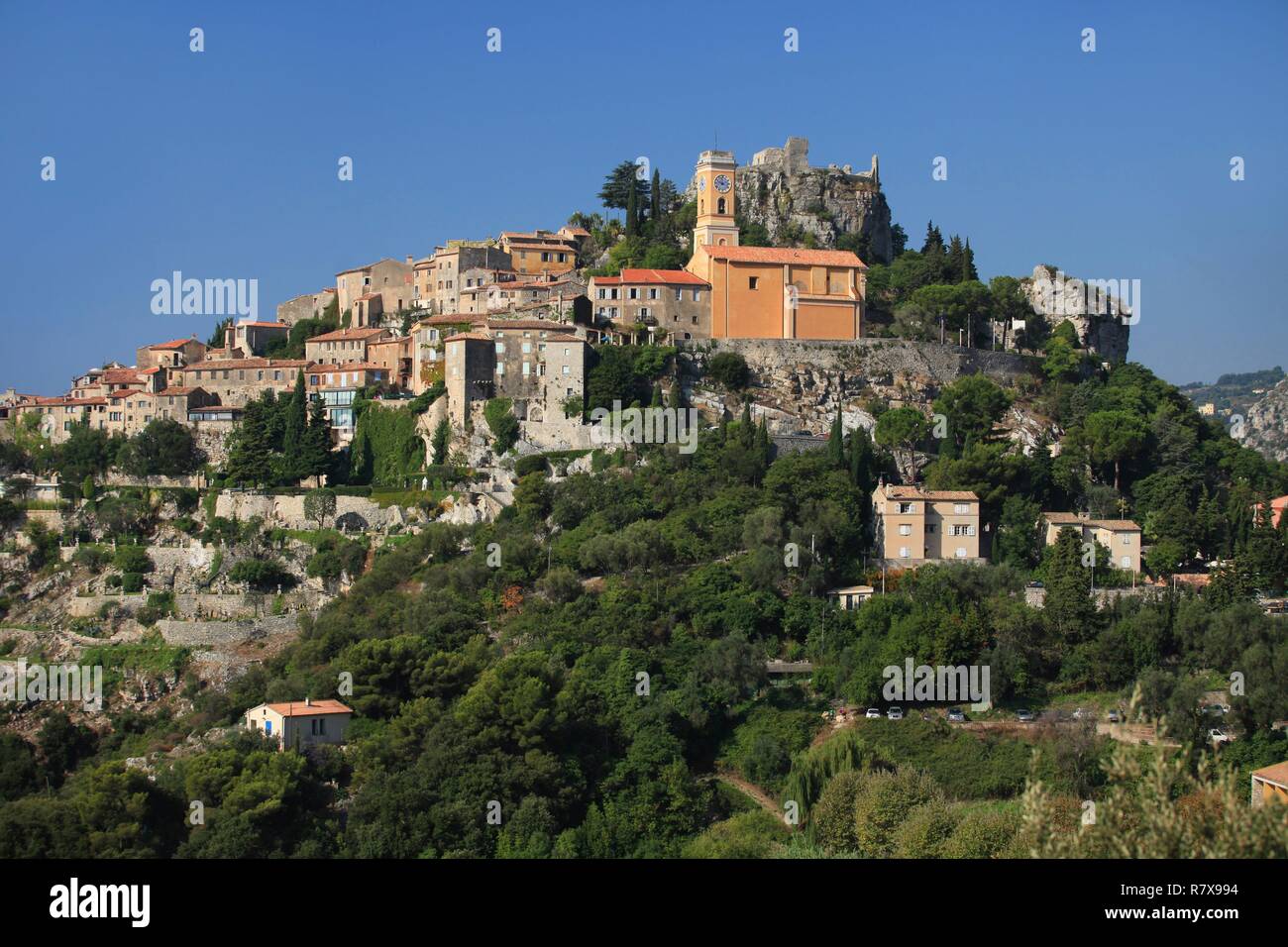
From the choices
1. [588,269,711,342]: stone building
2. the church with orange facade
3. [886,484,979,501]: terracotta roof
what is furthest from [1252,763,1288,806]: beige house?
[588,269,711,342]: stone building

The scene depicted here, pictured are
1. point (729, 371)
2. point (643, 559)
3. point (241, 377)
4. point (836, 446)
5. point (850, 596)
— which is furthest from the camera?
point (241, 377)

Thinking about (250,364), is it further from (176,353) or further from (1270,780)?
(1270,780)

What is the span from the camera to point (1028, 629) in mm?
41469

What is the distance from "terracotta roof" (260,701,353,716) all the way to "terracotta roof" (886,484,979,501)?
16.9 metres

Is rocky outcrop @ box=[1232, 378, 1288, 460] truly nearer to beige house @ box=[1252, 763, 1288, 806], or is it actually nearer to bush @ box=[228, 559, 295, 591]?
bush @ box=[228, 559, 295, 591]

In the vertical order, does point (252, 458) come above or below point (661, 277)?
below

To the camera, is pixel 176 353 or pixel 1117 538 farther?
pixel 176 353

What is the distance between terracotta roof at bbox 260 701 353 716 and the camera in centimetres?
3912

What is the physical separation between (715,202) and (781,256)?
5.42m

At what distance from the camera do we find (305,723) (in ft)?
128

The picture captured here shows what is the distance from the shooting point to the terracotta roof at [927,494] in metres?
46.9

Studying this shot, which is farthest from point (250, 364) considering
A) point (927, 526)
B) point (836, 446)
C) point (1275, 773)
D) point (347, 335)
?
point (1275, 773)

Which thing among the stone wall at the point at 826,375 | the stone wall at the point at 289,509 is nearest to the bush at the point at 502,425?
the stone wall at the point at 289,509
